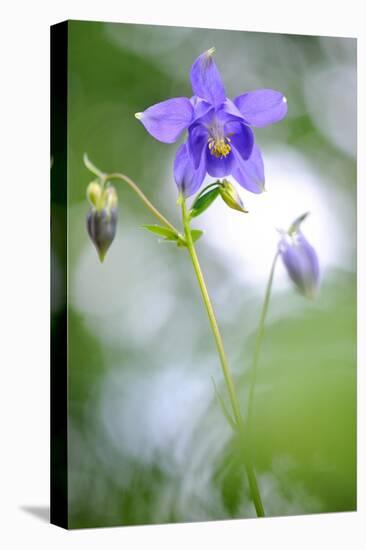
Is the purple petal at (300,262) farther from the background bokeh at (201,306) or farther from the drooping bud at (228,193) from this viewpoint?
the drooping bud at (228,193)

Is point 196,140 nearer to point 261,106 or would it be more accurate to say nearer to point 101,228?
point 261,106

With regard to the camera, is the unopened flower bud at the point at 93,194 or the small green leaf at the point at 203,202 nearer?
the unopened flower bud at the point at 93,194

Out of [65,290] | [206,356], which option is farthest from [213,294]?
[65,290]

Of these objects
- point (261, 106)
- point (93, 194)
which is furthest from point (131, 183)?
point (261, 106)

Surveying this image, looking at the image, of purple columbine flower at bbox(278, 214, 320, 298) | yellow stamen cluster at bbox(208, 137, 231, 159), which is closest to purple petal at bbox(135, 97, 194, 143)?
yellow stamen cluster at bbox(208, 137, 231, 159)

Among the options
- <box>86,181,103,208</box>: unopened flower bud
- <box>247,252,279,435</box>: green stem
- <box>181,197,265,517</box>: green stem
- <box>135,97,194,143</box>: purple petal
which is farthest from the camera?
<box>247,252,279,435</box>: green stem

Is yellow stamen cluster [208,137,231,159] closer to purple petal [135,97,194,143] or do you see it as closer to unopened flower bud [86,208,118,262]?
purple petal [135,97,194,143]

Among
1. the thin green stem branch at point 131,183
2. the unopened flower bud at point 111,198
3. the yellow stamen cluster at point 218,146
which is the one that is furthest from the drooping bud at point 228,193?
the unopened flower bud at point 111,198

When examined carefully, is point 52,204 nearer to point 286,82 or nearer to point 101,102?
point 101,102
